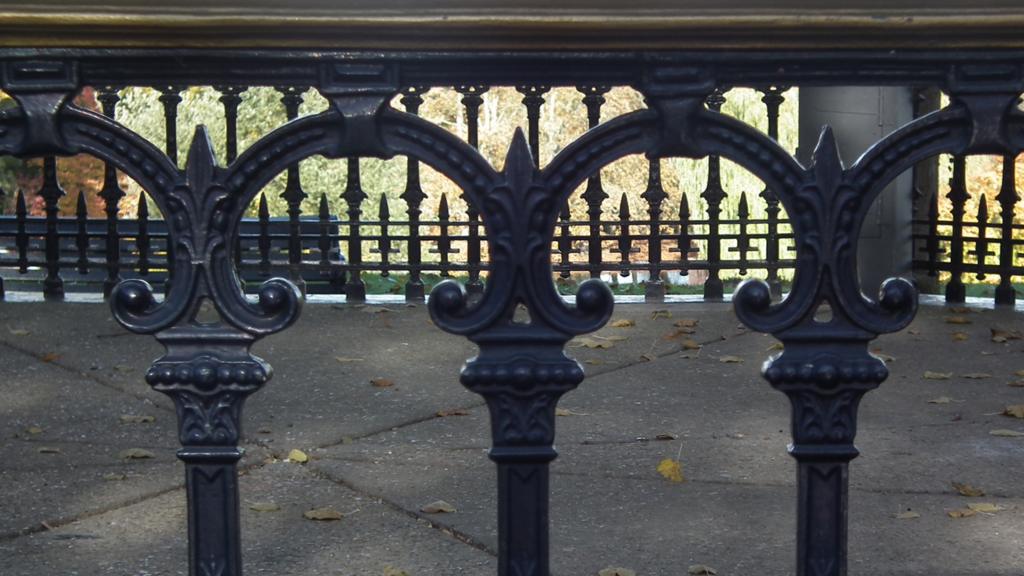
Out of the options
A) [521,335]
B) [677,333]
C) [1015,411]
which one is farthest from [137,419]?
[521,335]

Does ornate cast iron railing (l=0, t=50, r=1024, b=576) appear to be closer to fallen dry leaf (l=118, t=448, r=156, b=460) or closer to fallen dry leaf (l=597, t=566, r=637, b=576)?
fallen dry leaf (l=597, t=566, r=637, b=576)

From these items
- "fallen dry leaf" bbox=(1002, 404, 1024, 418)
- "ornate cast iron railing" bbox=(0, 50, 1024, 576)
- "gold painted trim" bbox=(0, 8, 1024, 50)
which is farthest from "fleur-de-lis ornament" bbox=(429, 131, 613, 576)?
"fallen dry leaf" bbox=(1002, 404, 1024, 418)

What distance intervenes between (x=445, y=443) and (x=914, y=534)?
186 cm

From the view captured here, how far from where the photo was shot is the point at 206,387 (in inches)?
67.2

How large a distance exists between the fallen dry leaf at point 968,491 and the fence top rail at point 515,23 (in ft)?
10.3

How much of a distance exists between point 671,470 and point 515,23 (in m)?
3.35

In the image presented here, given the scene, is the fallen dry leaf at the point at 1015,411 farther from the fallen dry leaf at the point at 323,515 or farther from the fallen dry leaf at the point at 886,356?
the fallen dry leaf at the point at 323,515

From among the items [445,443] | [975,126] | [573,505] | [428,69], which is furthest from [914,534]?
[428,69]

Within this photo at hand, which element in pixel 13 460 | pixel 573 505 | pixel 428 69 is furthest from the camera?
pixel 13 460

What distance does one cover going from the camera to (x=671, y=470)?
4.69 m

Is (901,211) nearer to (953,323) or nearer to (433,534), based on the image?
(953,323)

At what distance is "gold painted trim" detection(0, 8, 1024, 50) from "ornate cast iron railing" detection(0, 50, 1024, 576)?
0.08 feet

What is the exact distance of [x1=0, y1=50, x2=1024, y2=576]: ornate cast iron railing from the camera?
1616 mm

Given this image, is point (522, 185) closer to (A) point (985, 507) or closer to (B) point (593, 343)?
(A) point (985, 507)
